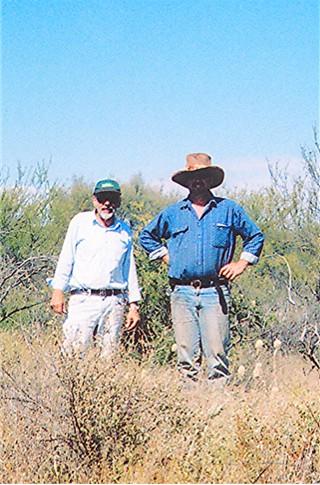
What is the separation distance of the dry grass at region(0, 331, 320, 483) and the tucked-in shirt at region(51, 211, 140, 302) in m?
1.20

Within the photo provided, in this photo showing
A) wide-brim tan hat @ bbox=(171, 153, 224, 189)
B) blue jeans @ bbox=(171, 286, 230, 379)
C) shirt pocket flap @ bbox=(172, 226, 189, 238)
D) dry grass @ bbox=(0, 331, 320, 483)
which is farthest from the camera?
wide-brim tan hat @ bbox=(171, 153, 224, 189)

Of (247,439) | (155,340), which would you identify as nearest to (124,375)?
(247,439)

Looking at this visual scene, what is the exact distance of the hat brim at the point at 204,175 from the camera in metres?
5.93

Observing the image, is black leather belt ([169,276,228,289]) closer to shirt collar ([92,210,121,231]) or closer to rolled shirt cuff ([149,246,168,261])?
rolled shirt cuff ([149,246,168,261])

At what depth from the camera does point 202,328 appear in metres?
5.68

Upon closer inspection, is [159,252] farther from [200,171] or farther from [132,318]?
[200,171]

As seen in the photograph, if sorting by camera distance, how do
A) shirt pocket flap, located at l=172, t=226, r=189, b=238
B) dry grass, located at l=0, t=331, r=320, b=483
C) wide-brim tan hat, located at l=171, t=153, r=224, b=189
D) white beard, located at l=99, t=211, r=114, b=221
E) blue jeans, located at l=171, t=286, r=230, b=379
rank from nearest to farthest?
dry grass, located at l=0, t=331, r=320, b=483
blue jeans, located at l=171, t=286, r=230, b=379
shirt pocket flap, located at l=172, t=226, r=189, b=238
white beard, located at l=99, t=211, r=114, b=221
wide-brim tan hat, located at l=171, t=153, r=224, b=189

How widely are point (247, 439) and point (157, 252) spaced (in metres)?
2.02

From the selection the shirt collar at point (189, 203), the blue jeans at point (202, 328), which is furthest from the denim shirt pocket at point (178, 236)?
the blue jeans at point (202, 328)

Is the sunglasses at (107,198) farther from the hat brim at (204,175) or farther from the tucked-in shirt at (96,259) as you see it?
the hat brim at (204,175)

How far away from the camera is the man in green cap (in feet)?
18.9

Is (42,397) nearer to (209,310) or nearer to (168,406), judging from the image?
(168,406)

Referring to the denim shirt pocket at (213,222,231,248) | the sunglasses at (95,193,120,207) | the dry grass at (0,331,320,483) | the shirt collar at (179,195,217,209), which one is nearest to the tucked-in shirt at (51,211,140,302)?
the sunglasses at (95,193,120,207)

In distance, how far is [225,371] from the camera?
5621 millimetres
